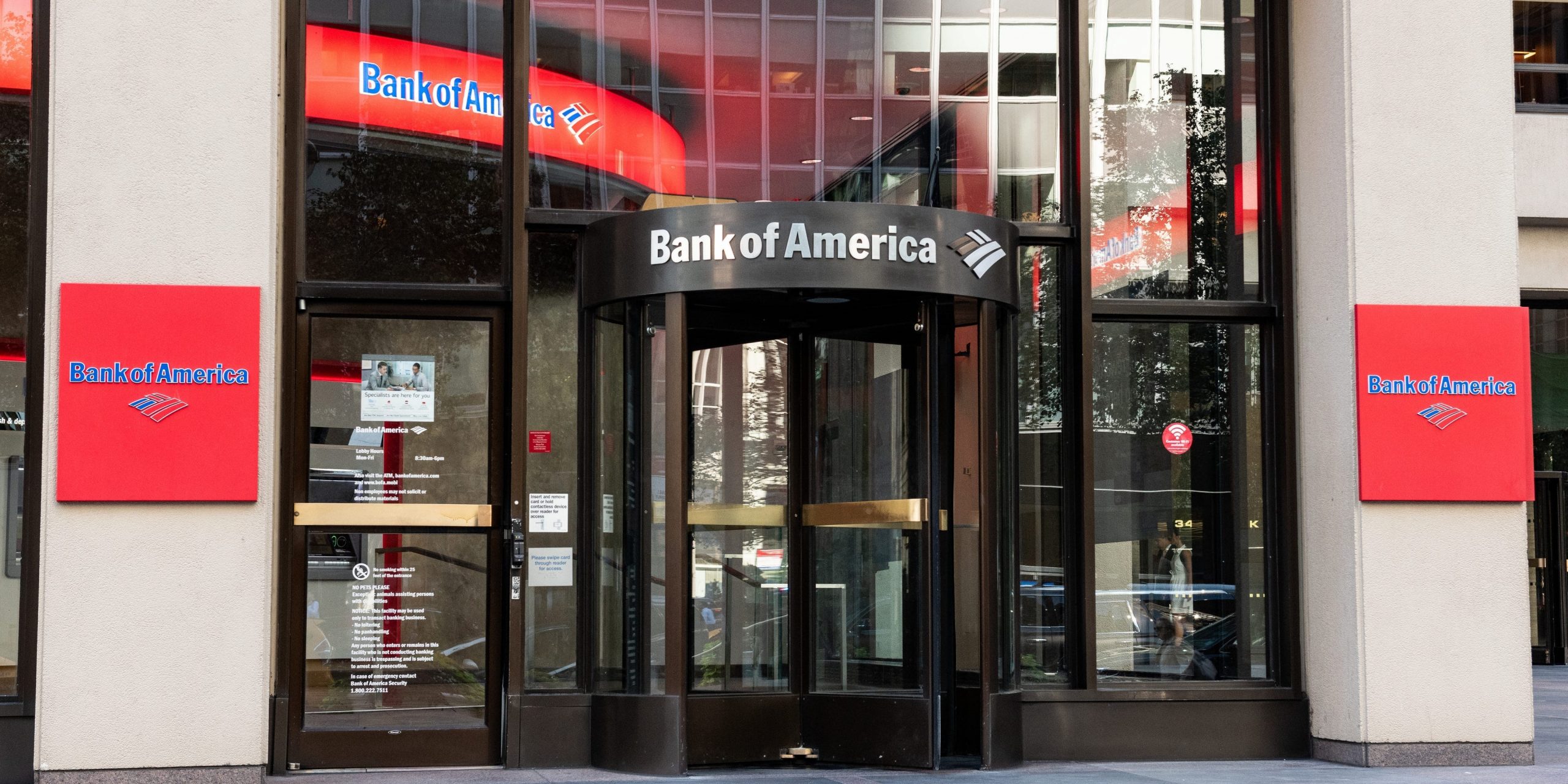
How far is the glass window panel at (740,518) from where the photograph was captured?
903 cm

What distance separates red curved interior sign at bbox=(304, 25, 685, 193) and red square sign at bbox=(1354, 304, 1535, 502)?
13.7ft

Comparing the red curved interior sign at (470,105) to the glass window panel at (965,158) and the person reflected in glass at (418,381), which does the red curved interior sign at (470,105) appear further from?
the glass window panel at (965,158)

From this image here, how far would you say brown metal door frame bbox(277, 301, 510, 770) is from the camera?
336 inches

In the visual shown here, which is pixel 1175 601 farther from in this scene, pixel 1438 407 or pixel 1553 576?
pixel 1553 576

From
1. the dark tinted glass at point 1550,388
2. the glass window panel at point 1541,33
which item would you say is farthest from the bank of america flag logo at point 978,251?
the dark tinted glass at point 1550,388

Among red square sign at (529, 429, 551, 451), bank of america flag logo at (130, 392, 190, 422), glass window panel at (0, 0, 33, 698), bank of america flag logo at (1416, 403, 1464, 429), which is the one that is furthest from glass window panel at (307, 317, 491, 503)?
bank of america flag logo at (1416, 403, 1464, 429)

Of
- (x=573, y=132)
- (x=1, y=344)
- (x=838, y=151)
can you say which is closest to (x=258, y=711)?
(x=1, y=344)

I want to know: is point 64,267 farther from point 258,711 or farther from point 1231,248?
point 1231,248

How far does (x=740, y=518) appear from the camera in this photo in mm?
9180

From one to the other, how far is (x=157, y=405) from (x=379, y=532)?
1399 mm

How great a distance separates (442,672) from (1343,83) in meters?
6.17

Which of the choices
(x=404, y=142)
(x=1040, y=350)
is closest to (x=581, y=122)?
(x=404, y=142)

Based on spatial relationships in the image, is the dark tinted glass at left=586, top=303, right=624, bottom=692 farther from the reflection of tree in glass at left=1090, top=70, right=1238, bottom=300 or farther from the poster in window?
the reflection of tree in glass at left=1090, top=70, right=1238, bottom=300

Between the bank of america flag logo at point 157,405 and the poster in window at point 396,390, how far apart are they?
1079mm
